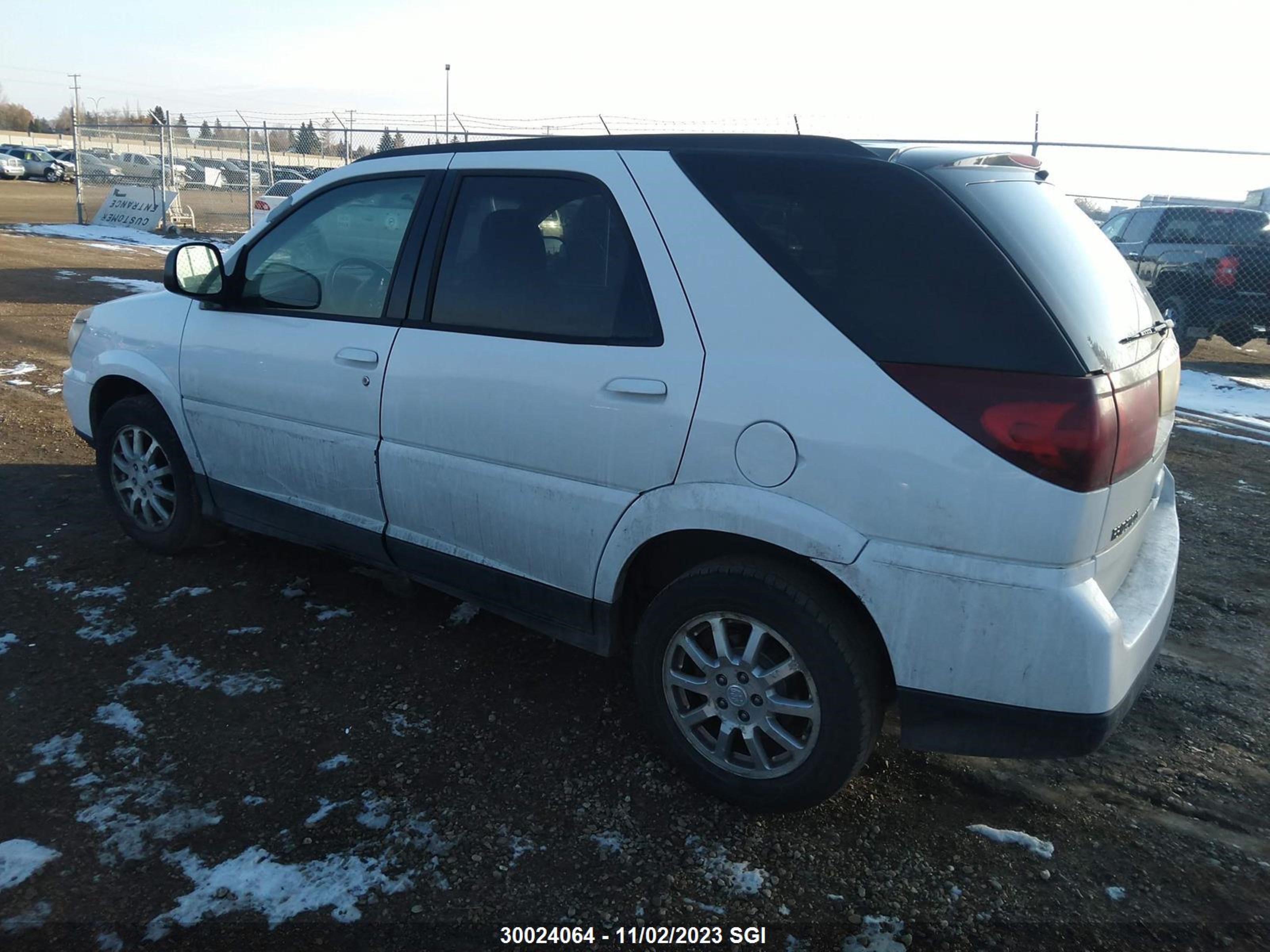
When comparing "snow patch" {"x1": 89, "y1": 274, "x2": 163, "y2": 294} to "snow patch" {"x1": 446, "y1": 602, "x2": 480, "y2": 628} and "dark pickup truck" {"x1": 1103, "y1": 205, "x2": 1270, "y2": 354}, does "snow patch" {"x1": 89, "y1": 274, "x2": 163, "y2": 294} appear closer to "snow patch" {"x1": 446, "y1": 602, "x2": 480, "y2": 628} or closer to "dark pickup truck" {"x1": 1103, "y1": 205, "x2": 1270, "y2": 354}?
"snow patch" {"x1": 446, "y1": 602, "x2": 480, "y2": 628}

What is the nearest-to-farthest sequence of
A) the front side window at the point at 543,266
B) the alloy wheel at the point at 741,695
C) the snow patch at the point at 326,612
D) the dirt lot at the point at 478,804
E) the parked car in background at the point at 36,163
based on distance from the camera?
the dirt lot at the point at 478,804
the alloy wheel at the point at 741,695
the front side window at the point at 543,266
the snow patch at the point at 326,612
the parked car in background at the point at 36,163

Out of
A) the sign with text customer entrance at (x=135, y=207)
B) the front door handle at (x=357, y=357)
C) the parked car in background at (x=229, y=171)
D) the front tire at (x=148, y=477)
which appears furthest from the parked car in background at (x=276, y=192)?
the front door handle at (x=357, y=357)

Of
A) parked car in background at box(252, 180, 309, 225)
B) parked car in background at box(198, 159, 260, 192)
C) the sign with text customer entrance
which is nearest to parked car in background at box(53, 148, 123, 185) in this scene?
the sign with text customer entrance

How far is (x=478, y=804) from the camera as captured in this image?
278 cm

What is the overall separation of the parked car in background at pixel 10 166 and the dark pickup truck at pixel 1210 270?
47936 mm

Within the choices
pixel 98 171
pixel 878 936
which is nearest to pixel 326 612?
pixel 878 936

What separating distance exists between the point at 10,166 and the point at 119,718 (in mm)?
49986

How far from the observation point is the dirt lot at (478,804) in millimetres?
2381

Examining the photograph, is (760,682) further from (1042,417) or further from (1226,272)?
(1226,272)

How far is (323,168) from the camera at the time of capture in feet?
74.3

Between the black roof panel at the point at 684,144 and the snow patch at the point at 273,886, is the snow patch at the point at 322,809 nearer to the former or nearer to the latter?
the snow patch at the point at 273,886

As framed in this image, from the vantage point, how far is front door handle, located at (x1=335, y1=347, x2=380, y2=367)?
3373 mm

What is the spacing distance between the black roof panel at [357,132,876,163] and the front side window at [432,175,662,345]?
0.12 metres

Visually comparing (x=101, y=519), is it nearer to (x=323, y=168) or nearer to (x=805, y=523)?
(x=805, y=523)
